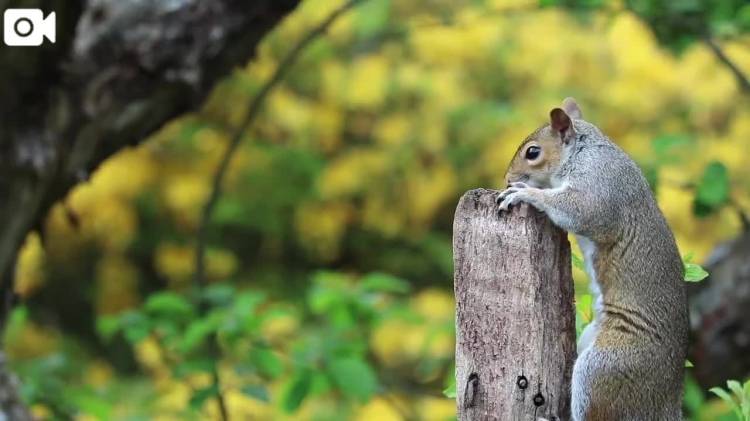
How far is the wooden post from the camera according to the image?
63.9 inches

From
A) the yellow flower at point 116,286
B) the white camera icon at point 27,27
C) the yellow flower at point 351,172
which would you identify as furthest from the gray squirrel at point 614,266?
the yellow flower at point 116,286

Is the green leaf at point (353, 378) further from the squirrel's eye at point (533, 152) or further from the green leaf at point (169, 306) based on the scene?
the squirrel's eye at point (533, 152)

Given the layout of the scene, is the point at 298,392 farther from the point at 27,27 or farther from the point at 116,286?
the point at 116,286

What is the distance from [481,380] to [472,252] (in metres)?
0.19

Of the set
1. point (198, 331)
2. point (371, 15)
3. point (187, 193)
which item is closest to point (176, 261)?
point (187, 193)

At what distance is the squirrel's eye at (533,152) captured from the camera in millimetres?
2167

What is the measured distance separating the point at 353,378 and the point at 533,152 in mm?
1028

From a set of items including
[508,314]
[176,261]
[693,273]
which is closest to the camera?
[508,314]

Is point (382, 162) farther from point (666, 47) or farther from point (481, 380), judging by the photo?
point (481, 380)

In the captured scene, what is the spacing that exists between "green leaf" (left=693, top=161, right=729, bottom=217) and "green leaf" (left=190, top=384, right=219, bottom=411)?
4.54 feet

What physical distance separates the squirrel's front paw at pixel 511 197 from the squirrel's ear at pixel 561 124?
29cm

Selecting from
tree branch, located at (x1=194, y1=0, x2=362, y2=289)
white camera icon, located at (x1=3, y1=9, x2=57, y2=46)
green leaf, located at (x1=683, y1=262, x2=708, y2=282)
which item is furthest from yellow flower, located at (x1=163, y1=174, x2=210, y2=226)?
green leaf, located at (x1=683, y1=262, x2=708, y2=282)

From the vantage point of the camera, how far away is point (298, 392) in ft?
9.76

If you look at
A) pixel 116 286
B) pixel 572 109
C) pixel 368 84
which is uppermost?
pixel 368 84
